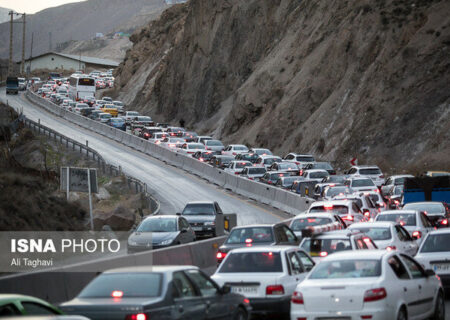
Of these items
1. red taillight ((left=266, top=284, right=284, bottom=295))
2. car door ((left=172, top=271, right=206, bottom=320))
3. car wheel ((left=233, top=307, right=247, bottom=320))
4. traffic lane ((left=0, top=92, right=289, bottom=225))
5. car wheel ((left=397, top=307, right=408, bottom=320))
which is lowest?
traffic lane ((left=0, top=92, right=289, bottom=225))

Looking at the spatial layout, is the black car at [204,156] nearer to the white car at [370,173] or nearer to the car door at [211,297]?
the white car at [370,173]

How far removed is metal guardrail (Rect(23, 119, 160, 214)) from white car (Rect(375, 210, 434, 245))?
15978 mm

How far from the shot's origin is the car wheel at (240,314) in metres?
13.6

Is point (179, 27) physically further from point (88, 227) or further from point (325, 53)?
point (88, 227)

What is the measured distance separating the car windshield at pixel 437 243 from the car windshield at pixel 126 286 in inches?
341

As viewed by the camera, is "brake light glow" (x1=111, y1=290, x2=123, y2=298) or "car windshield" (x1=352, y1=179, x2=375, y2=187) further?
"car windshield" (x1=352, y1=179, x2=375, y2=187)

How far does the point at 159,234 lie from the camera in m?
27.5

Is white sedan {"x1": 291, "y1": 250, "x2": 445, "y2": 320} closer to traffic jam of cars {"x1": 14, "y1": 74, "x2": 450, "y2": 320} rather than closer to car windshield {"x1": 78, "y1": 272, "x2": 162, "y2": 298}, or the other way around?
traffic jam of cars {"x1": 14, "y1": 74, "x2": 450, "y2": 320}

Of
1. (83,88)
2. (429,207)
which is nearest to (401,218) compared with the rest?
(429,207)

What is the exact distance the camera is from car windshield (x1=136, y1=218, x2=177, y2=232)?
27.9 meters

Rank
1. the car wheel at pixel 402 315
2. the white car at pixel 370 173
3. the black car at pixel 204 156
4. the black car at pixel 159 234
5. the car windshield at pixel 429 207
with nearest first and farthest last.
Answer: the car wheel at pixel 402 315 < the black car at pixel 159 234 < the car windshield at pixel 429 207 < the white car at pixel 370 173 < the black car at pixel 204 156

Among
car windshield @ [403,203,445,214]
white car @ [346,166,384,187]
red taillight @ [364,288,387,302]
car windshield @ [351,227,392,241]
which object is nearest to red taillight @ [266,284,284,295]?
red taillight @ [364,288,387,302]

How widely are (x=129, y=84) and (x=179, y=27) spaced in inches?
627

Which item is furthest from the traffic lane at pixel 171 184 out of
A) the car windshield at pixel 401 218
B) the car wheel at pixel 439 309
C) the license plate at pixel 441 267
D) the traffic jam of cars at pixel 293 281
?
the car wheel at pixel 439 309
